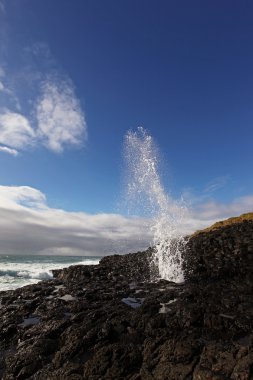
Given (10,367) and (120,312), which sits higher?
(120,312)

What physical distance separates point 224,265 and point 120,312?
10.1m

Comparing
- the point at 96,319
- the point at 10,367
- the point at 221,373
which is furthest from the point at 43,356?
the point at 221,373

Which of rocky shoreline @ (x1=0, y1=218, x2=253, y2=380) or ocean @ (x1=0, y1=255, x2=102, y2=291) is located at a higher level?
ocean @ (x1=0, y1=255, x2=102, y2=291)

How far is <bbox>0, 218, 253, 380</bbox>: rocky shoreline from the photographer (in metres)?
7.65

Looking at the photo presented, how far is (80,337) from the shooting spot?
984 centimetres

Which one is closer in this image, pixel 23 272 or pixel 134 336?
pixel 134 336

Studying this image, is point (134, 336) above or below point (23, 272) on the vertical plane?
below

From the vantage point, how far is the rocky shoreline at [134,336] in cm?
765

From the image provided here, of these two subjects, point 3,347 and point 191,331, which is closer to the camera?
point 191,331

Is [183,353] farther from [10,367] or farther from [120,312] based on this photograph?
[10,367]

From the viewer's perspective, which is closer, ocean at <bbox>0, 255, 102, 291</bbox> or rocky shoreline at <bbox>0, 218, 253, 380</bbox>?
rocky shoreline at <bbox>0, 218, 253, 380</bbox>

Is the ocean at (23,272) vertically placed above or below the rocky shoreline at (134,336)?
above

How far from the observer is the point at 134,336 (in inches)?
375

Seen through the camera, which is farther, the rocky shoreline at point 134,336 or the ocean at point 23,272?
the ocean at point 23,272
